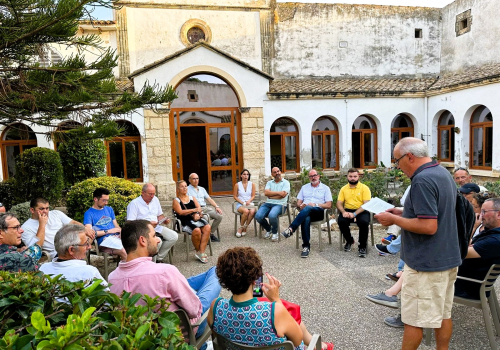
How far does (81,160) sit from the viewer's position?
9281 mm

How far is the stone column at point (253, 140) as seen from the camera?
469 inches

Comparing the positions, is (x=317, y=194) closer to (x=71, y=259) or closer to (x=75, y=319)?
(x=71, y=259)

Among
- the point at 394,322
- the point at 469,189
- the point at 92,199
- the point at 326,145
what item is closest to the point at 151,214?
the point at 92,199

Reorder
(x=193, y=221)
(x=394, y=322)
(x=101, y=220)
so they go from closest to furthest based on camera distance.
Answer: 1. (x=394, y=322)
2. (x=101, y=220)
3. (x=193, y=221)

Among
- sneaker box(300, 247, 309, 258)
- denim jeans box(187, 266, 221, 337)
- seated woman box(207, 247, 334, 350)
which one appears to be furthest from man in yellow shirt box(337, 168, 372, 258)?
seated woman box(207, 247, 334, 350)

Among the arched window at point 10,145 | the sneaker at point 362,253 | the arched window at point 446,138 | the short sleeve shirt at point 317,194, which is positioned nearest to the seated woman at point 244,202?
the short sleeve shirt at point 317,194

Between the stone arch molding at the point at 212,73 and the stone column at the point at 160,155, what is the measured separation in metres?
1.20

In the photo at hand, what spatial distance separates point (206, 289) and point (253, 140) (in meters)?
9.37

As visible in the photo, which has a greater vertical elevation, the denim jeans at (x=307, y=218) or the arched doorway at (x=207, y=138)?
the arched doorway at (x=207, y=138)

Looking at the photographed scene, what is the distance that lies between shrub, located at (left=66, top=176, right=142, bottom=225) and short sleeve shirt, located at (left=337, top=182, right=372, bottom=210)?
3954 mm

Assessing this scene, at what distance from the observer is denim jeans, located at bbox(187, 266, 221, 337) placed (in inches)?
105

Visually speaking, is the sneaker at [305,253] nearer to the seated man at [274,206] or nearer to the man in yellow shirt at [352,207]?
the man in yellow shirt at [352,207]

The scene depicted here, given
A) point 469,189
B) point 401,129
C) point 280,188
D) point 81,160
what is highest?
point 401,129

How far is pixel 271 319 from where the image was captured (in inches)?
76.3
